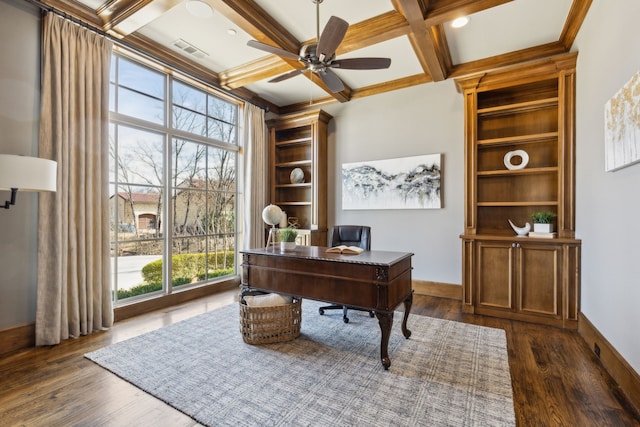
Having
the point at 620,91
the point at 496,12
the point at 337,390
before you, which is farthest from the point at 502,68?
the point at 337,390

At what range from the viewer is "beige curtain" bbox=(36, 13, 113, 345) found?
8.51ft

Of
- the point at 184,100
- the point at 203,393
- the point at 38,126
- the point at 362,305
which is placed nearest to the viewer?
the point at 203,393

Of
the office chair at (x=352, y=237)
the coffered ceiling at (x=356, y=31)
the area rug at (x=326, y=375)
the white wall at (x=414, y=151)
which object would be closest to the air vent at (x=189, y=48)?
the coffered ceiling at (x=356, y=31)

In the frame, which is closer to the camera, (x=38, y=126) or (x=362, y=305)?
(x=362, y=305)

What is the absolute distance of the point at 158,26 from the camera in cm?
309

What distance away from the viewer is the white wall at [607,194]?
1.87 m

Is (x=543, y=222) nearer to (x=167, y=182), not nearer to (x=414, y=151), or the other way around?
(x=414, y=151)

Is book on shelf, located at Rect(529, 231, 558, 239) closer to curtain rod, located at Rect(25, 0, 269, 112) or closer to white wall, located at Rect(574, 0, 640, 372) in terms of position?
white wall, located at Rect(574, 0, 640, 372)

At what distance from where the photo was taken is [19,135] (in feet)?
8.21

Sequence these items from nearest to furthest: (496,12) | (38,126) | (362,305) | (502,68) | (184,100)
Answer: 1. (362,305)
2. (38,126)
3. (496,12)
4. (502,68)
5. (184,100)

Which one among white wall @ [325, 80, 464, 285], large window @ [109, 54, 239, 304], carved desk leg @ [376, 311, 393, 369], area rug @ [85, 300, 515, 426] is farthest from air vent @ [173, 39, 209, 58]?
carved desk leg @ [376, 311, 393, 369]

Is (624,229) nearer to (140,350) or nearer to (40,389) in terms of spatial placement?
(140,350)

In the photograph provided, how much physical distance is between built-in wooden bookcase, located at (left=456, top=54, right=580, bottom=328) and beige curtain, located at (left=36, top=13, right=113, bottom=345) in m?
3.86

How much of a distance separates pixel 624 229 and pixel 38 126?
4.58 metres
